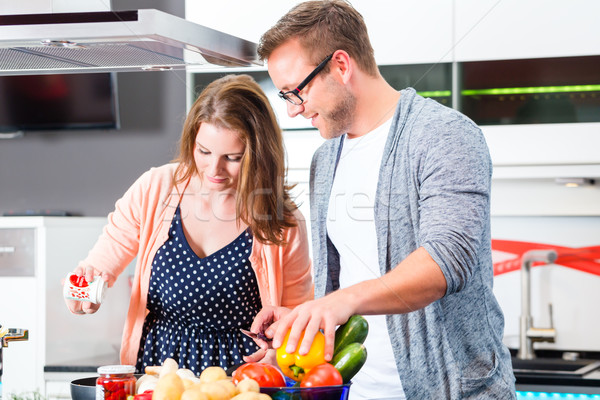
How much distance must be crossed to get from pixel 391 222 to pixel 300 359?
37 centimetres

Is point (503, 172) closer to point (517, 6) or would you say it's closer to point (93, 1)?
Result: point (517, 6)

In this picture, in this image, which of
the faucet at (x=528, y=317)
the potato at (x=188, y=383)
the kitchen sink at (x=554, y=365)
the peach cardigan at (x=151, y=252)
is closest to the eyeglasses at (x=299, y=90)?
the peach cardigan at (x=151, y=252)

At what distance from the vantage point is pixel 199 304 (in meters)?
1.46

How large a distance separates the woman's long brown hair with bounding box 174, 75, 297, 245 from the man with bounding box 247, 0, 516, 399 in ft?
0.47

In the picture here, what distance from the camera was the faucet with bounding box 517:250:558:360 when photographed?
2.35 metres

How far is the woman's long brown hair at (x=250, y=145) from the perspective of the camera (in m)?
1.51

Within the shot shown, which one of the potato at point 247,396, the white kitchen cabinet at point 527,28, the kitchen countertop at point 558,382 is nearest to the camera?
the potato at point 247,396

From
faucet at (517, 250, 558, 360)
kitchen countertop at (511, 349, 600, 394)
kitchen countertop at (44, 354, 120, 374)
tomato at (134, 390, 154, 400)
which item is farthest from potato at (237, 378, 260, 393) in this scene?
faucet at (517, 250, 558, 360)

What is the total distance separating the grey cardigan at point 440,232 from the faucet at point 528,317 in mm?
1275

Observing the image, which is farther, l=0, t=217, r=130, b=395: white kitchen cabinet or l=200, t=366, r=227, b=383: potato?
l=0, t=217, r=130, b=395: white kitchen cabinet

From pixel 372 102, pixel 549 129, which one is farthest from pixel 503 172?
pixel 372 102

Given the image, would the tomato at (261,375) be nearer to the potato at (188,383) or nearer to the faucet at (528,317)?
the potato at (188,383)

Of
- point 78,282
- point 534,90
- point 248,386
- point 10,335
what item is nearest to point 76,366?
point 78,282

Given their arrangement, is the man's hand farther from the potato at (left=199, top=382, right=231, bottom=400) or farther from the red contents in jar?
the red contents in jar
